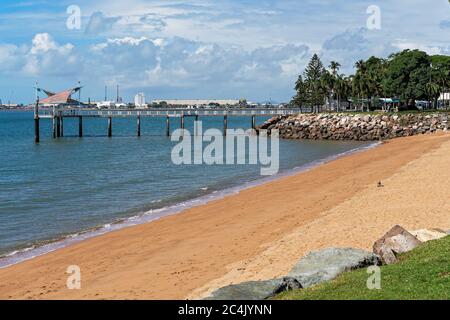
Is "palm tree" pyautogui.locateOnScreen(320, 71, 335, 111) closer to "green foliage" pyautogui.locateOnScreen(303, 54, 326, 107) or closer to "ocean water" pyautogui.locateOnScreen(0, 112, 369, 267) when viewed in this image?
"green foliage" pyautogui.locateOnScreen(303, 54, 326, 107)

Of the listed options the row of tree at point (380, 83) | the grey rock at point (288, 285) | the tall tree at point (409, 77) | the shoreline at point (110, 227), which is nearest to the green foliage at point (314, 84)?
the row of tree at point (380, 83)

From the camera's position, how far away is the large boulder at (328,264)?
10914 millimetres

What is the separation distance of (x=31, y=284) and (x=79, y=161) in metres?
38.0

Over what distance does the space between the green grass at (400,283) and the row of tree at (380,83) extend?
282 feet

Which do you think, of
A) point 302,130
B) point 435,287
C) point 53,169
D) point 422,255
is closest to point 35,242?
point 422,255

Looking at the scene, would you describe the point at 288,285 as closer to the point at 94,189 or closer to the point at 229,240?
the point at 229,240

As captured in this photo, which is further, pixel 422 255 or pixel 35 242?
pixel 35 242

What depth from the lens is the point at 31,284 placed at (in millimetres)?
14578

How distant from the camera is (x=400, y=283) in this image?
969cm

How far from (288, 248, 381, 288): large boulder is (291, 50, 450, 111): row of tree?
3354 inches

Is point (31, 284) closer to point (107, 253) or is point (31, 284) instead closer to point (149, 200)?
point (107, 253)

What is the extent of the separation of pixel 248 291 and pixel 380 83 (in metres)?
98.0

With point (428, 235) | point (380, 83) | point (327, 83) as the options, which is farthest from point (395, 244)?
point (327, 83)

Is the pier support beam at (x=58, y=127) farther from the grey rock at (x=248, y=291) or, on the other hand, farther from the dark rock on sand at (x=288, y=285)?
the grey rock at (x=248, y=291)
